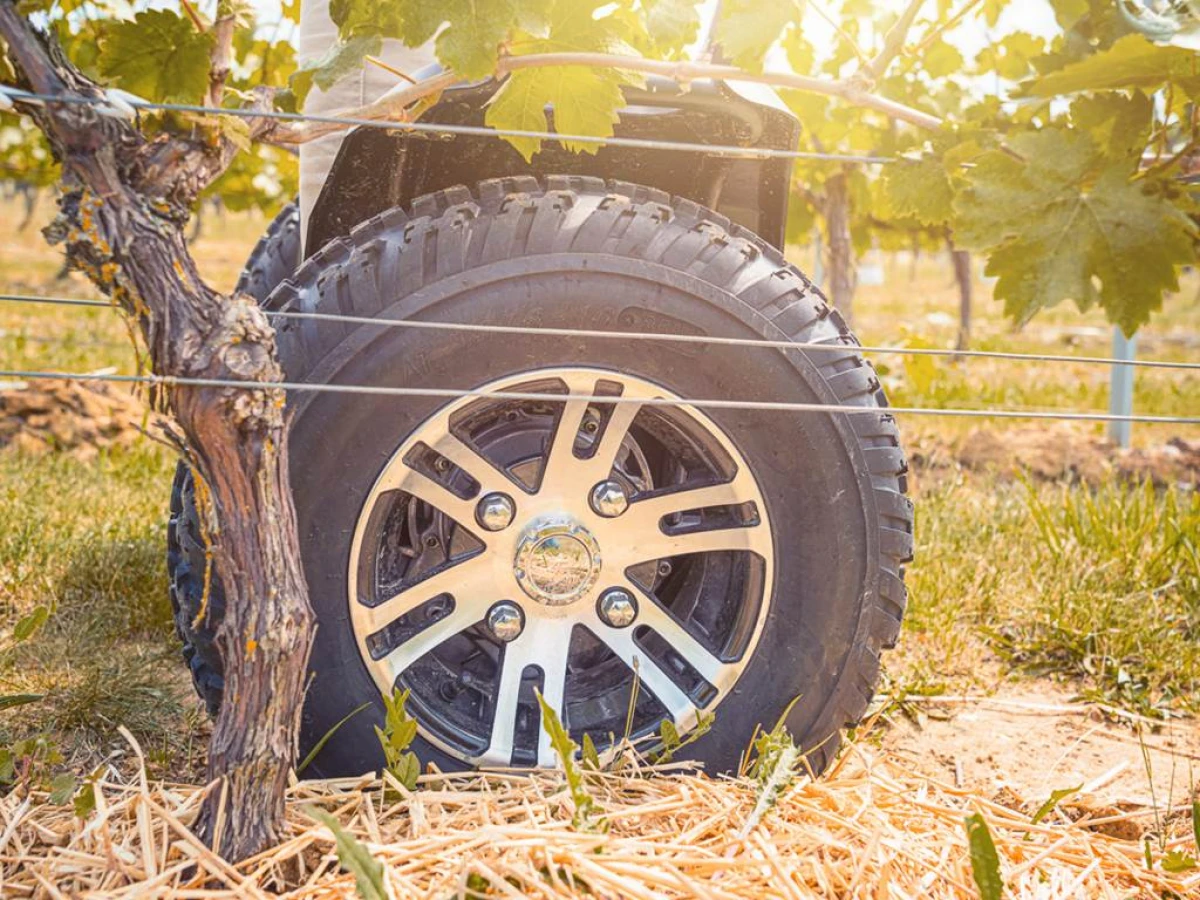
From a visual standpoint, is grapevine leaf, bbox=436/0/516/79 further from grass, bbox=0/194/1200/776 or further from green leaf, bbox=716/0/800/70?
grass, bbox=0/194/1200/776

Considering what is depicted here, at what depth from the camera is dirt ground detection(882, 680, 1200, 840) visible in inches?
91.2

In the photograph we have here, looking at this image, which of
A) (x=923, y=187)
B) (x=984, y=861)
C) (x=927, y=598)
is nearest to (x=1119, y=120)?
(x=923, y=187)

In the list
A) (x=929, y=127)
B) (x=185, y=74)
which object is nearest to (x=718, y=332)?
(x=929, y=127)

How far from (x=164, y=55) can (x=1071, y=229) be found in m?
1.47

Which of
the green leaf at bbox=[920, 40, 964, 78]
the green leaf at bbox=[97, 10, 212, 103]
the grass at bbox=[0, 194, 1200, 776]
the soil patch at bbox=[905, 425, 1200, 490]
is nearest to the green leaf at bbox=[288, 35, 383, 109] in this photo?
the green leaf at bbox=[97, 10, 212, 103]

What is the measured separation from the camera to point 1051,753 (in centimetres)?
259

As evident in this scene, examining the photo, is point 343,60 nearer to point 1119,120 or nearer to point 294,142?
point 294,142

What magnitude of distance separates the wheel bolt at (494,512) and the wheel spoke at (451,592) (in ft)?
0.20

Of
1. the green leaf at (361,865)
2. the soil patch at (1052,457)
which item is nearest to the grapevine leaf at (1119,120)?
the green leaf at (361,865)

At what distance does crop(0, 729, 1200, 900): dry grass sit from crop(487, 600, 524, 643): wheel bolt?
242 mm

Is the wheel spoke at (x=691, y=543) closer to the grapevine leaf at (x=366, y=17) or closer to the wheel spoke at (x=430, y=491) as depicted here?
the wheel spoke at (x=430, y=491)

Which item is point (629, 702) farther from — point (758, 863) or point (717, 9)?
point (717, 9)

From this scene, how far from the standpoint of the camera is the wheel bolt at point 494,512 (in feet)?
6.42

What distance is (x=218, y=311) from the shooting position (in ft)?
5.18
